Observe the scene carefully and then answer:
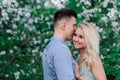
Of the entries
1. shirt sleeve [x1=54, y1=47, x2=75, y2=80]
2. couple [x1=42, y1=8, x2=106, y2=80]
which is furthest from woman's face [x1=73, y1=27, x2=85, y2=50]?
shirt sleeve [x1=54, y1=47, x2=75, y2=80]

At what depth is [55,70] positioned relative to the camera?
13.1ft

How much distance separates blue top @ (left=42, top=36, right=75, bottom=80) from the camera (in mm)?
3857

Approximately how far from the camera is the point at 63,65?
3.85 m

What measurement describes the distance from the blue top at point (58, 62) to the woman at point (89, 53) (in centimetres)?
45

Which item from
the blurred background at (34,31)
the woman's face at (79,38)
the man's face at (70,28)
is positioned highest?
the man's face at (70,28)

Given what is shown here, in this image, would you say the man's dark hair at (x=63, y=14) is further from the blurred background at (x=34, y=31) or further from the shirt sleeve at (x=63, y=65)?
the blurred background at (x=34, y=31)

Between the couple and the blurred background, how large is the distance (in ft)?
12.6

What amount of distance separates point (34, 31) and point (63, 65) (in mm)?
4940

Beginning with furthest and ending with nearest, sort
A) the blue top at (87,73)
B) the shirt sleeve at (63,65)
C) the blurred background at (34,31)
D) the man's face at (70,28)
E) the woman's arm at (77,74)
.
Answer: the blurred background at (34,31), the blue top at (87,73), the woman's arm at (77,74), the man's face at (70,28), the shirt sleeve at (63,65)

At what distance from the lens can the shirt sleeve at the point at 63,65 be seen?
385 centimetres

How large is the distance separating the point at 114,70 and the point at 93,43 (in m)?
3.79

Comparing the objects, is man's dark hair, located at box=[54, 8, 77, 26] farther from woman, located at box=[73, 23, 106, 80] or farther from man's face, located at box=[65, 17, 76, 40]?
woman, located at box=[73, 23, 106, 80]

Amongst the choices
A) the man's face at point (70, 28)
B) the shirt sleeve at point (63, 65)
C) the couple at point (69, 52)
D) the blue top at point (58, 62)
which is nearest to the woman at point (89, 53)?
the couple at point (69, 52)

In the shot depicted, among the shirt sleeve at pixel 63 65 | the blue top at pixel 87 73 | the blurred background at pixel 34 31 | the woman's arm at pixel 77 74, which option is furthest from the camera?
the blurred background at pixel 34 31
